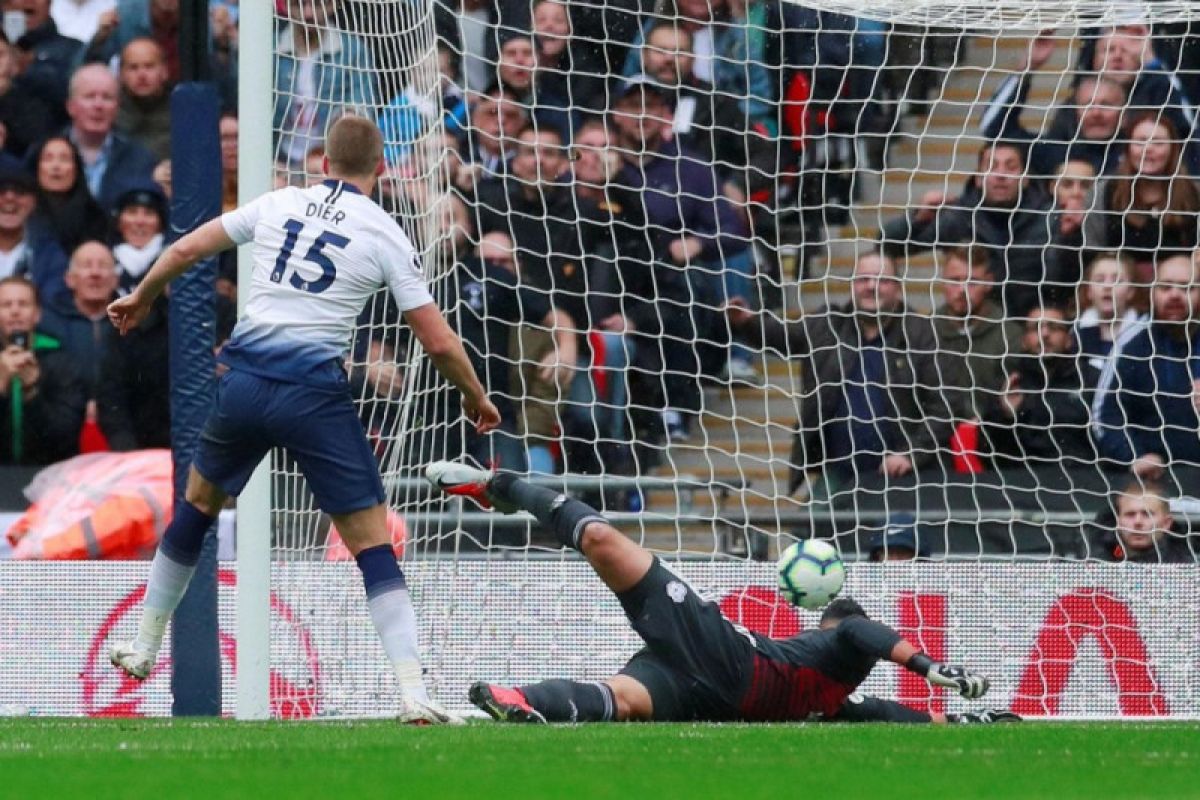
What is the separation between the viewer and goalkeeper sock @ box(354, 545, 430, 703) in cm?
668

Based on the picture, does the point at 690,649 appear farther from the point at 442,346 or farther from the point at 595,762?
the point at 595,762

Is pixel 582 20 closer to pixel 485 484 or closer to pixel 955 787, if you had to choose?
pixel 485 484

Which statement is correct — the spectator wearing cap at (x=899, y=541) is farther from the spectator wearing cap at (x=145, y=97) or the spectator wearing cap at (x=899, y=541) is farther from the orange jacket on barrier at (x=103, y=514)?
the spectator wearing cap at (x=145, y=97)

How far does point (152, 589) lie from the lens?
707cm

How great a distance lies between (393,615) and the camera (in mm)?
6695

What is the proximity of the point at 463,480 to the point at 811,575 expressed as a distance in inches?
54.1

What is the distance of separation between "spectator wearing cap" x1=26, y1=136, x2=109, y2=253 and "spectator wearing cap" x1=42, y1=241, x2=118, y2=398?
221mm

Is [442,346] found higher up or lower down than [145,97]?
lower down

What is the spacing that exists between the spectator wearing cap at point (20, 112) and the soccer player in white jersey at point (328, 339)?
5.08 metres

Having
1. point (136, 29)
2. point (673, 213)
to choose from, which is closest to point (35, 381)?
point (136, 29)

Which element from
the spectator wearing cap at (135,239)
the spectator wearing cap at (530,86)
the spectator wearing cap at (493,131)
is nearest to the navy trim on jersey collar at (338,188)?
the spectator wearing cap at (493,131)

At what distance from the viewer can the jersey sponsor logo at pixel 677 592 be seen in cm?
764

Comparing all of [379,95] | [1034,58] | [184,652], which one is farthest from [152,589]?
[1034,58]

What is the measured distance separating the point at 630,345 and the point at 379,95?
1856 mm
